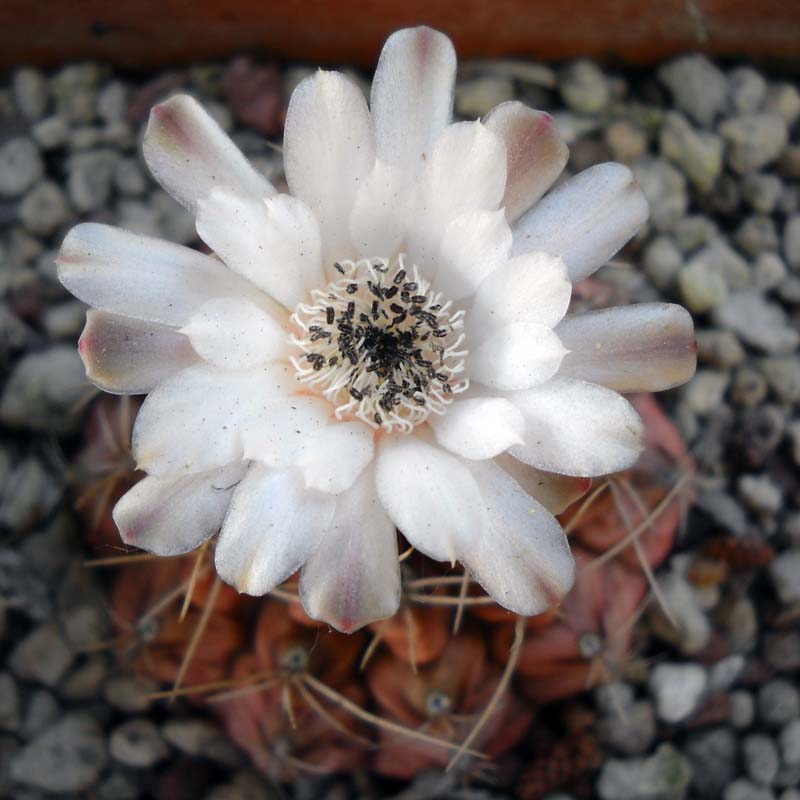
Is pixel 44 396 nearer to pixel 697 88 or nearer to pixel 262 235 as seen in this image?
pixel 262 235

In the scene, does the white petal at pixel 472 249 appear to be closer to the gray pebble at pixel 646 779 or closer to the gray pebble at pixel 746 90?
the gray pebble at pixel 646 779

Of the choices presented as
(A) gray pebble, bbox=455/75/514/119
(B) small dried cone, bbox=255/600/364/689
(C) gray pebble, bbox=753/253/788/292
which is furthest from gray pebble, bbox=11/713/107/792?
(C) gray pebble, bbox=753/253/788/292

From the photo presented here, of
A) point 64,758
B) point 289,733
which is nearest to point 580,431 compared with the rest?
point 289,733

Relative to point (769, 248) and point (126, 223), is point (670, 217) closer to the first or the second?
point (769, 248)

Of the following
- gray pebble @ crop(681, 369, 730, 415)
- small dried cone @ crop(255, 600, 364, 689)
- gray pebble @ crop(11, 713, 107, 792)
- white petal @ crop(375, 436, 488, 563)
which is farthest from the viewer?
gray pebble @ crop(681, 369, 730, 415)

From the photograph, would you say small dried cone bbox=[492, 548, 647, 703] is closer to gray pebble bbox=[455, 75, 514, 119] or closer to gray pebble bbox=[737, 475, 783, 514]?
gray pebble bbox=[737, 475, 783, 514]

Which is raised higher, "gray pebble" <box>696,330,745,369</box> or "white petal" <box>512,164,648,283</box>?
"white petal" <box>512,164,648,283</box>

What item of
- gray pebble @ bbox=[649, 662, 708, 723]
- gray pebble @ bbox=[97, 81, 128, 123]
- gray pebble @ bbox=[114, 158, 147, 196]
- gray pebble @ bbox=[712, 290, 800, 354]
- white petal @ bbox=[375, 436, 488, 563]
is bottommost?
gray pebble @ bbox=[649, 662, 708, 723]
